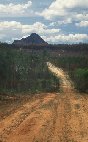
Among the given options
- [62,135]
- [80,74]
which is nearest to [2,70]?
[80,74]

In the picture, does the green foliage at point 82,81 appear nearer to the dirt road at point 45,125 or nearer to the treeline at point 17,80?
the treeline at point 17,80

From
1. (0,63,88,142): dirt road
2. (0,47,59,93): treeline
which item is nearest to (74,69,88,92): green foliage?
(0,47,59,93): treeline

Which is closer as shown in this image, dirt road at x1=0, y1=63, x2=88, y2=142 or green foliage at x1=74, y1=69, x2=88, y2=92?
dirt road at x1=0, y1=63, x2=88, y2=142

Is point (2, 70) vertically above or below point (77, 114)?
above

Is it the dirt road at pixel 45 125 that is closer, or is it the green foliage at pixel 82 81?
the dirt road at pixel 45 125

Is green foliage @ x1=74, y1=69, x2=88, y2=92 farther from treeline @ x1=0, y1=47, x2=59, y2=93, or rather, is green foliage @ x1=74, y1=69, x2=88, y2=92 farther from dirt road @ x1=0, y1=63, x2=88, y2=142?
dirt road @ x1=0, y1=63, x2=88, y2=142

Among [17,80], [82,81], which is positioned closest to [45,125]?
[82,81]

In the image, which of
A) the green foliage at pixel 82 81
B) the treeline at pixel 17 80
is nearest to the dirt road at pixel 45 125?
the treeline at pixel 17 80

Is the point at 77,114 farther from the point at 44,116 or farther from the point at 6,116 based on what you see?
the point at 6,116

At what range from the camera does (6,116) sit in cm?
2494

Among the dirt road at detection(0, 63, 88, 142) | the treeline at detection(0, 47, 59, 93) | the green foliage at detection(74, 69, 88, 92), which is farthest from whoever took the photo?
the green foliage at detection(74, 69, 88, 92)

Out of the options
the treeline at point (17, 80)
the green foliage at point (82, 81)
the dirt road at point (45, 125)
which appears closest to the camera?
the dirt road at point (45, 125)

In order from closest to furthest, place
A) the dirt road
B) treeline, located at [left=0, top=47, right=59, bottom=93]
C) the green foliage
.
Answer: the dirt road
treeline, located at [left=0, top=47, right=59, bottom=93]
the green foliage

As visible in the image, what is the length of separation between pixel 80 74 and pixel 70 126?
1322 inches
